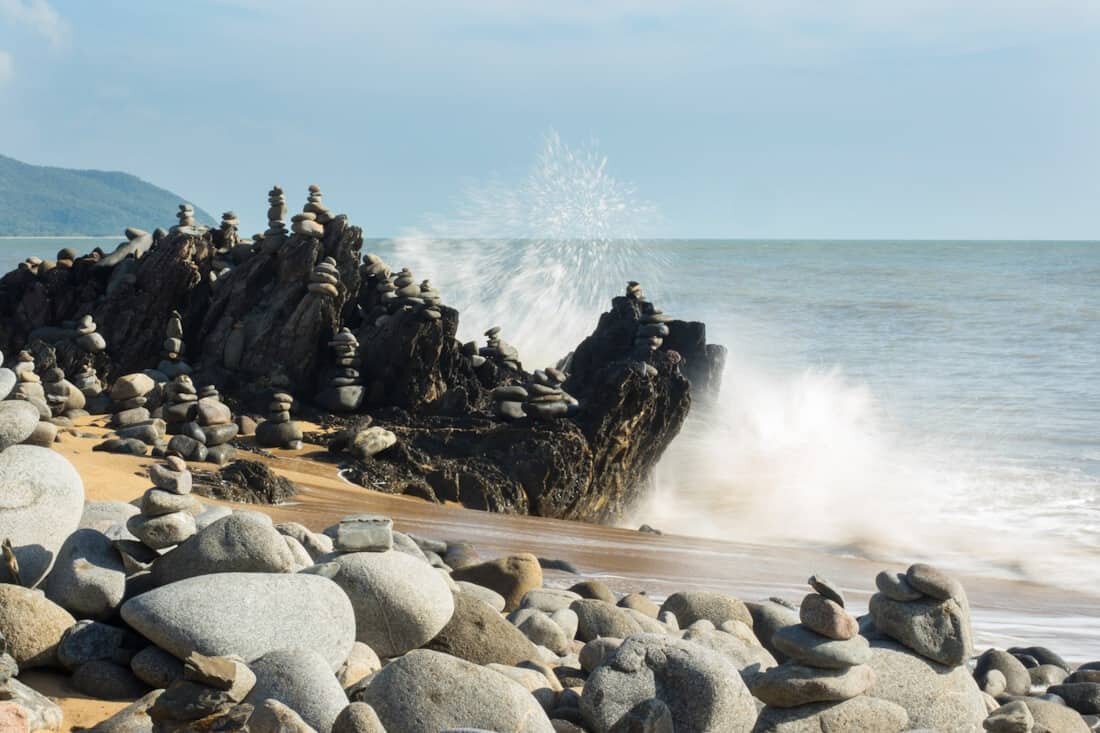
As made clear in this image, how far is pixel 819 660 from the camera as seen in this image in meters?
5.63

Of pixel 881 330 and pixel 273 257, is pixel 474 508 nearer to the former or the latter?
→ pixel 273 257

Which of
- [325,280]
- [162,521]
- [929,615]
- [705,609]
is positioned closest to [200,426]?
[325,280]

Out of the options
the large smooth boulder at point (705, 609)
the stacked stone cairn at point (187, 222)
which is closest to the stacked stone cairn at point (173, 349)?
the stacked stone cairn at point (187, 222)

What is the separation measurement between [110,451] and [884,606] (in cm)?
834

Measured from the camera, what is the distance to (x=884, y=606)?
20.9 ft

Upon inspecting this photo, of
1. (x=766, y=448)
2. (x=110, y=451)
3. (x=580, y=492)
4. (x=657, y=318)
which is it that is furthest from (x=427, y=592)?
(x=766, y=448)

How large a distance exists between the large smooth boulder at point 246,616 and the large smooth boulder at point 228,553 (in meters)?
0.19

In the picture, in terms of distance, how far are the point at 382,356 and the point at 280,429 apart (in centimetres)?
→ 231

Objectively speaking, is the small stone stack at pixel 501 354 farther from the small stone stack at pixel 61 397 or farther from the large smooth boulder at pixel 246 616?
the large smooth boulder at pixel 246 616

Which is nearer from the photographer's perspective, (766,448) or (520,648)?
(520,648)

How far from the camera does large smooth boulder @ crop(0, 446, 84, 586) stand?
19.9 feet

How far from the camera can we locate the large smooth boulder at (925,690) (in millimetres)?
6105

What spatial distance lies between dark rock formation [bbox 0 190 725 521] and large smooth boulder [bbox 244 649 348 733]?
24.7 feet

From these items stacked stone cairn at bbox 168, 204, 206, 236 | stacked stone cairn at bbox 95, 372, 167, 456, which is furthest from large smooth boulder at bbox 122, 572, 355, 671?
stacked stone cairn at bbox 168, 204, 206, 236
